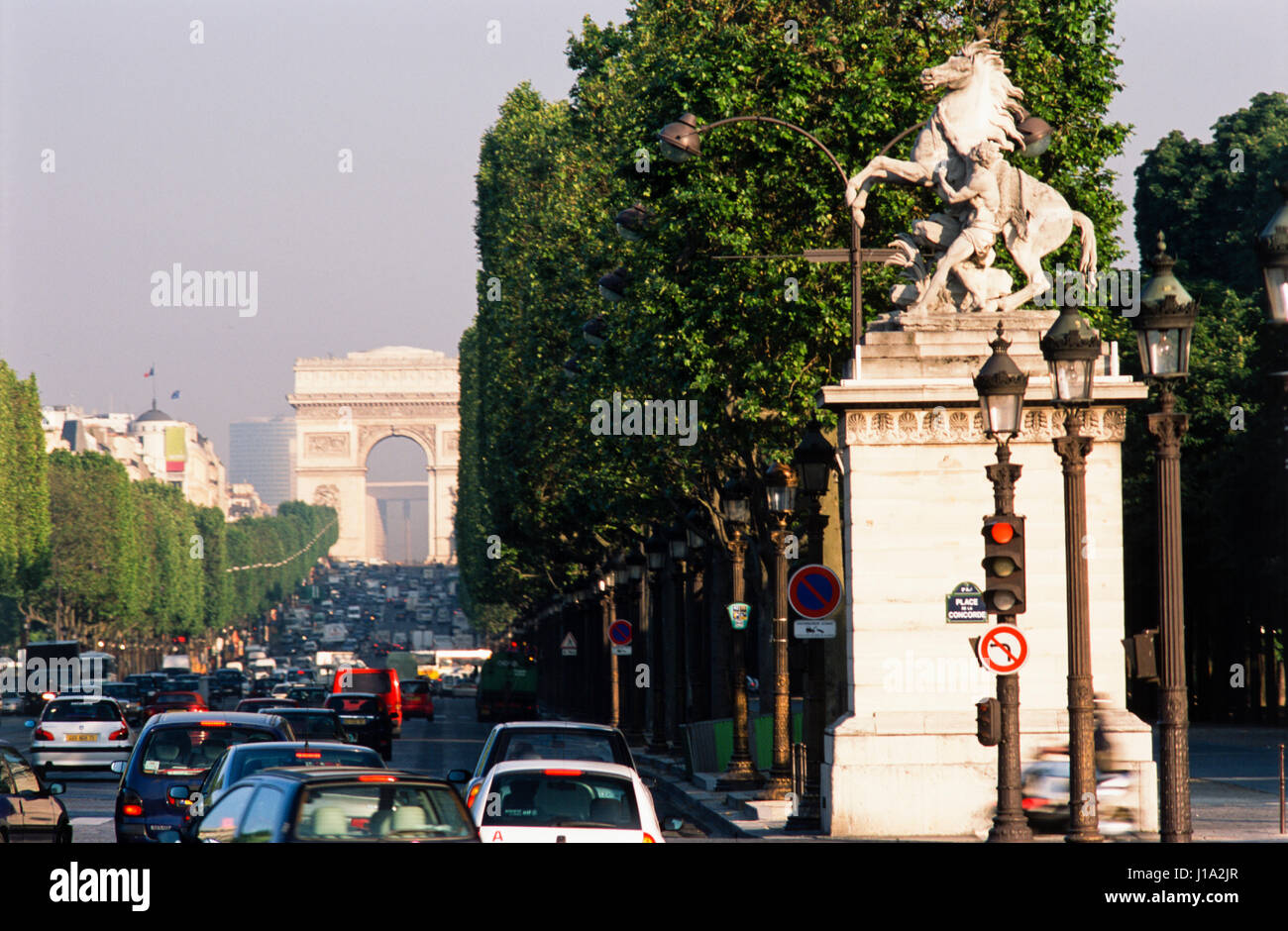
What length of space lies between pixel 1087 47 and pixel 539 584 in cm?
4905

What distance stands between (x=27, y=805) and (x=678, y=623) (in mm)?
27556

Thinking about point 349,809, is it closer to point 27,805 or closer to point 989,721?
point 27,805

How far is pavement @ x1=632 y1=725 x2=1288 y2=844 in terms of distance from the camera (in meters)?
23.6

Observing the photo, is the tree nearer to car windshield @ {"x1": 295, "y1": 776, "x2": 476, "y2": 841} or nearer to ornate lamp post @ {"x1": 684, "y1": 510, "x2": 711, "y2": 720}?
ornate lamp post @ {"x1": 684, "y1": 510, "x2": 711, "y2": 720}

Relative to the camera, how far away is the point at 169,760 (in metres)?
20.6

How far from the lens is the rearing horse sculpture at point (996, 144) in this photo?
24.4 meters

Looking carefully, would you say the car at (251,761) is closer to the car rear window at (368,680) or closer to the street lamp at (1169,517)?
the street lamp at (1169,517)

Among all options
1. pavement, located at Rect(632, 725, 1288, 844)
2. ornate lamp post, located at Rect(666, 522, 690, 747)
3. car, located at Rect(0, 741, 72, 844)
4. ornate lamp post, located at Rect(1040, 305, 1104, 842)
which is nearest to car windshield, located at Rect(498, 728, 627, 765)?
pavement, located at Rect(632, 725, 1288, 844)

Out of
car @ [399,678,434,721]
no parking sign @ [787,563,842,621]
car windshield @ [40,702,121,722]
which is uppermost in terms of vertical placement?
no parking sign @ [787,563,842,621]

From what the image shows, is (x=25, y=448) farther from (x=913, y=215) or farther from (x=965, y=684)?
(x=965, y=684)

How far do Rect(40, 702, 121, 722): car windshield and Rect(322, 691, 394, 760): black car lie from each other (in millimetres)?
4822

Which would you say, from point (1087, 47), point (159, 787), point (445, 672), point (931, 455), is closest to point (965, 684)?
point (931, 455)

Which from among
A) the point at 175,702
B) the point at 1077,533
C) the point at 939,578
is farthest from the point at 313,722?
the point at 1077,533

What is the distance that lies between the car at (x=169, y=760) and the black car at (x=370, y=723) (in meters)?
20.6
